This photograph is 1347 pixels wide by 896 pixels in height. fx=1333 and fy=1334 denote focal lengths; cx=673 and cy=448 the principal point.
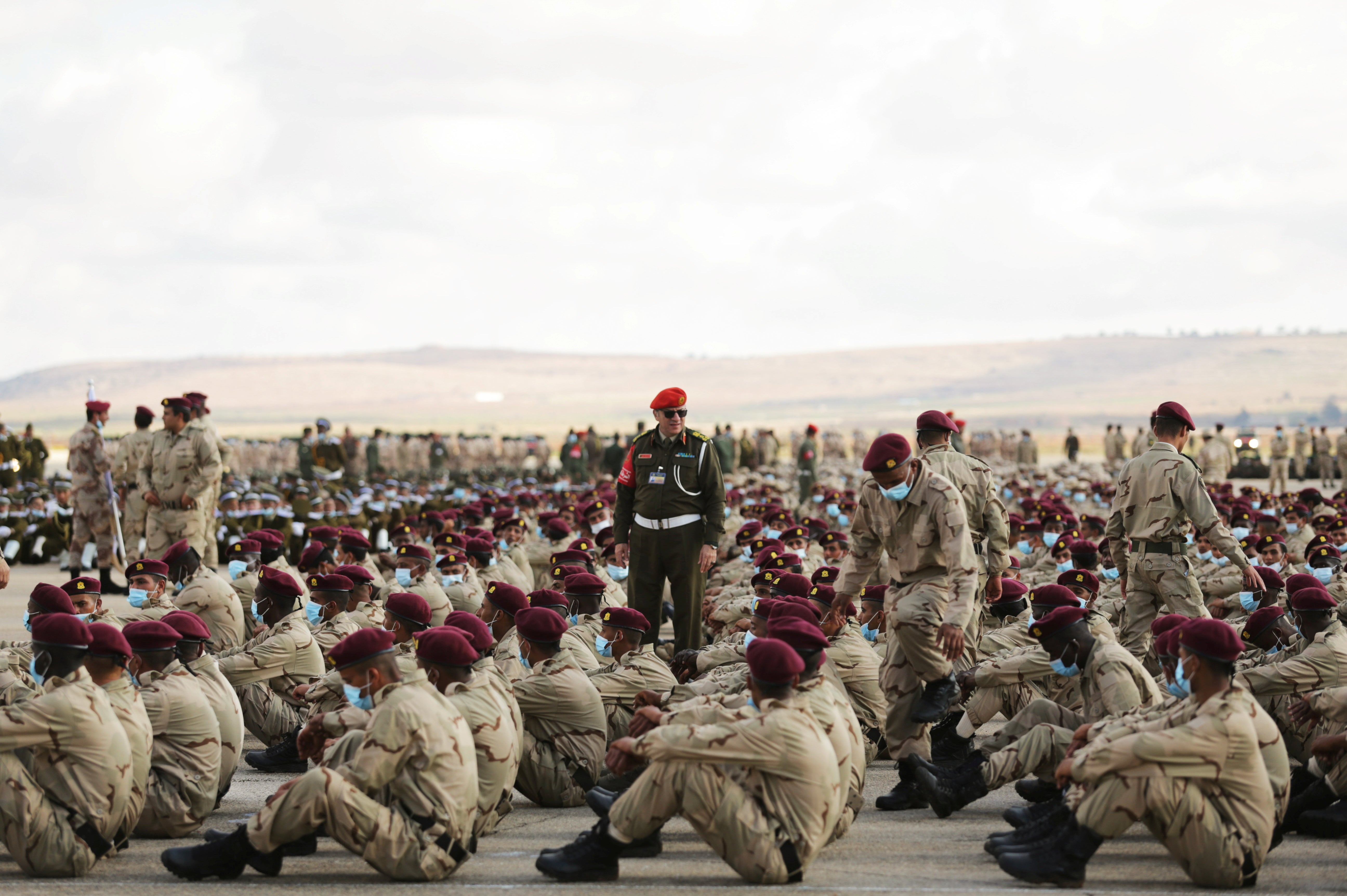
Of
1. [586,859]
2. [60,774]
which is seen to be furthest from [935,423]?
[60,774]

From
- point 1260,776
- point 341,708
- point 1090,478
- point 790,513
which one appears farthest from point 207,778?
point 1090,478

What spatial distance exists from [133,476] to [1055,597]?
10.1 metres

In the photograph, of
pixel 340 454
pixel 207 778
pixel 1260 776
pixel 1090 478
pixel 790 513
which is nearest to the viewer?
pixel 1260 776

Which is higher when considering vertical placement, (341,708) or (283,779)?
(341,708)

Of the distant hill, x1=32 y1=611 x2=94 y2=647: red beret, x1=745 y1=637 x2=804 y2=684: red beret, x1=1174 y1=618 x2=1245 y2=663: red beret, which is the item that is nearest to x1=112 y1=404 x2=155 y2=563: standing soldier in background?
x1=32 y1=611 x2=94 y2=647: red beret

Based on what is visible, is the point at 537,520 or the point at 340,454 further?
the point at 340,454

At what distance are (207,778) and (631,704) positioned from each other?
2.13 metres

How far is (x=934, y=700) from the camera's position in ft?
21.1

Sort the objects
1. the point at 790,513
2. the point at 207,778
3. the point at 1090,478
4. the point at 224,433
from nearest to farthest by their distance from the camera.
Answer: the point at 207,778 → the point at 790,513 → the point at 1090,478 → the point at 224,433

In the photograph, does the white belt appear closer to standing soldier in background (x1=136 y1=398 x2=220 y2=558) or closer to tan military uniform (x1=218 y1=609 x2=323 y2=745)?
tan military uniform (x1=218 y1=609 x2=323 y2=745)

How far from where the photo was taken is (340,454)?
27.9 metres

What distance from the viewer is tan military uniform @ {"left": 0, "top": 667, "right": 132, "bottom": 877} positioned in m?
5.16

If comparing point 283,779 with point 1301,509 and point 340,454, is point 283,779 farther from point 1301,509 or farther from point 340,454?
point 340,454

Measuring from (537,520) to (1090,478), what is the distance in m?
18.9
